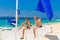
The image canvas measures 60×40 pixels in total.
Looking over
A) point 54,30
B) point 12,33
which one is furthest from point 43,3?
point 12,33

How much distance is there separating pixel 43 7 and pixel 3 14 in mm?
10339

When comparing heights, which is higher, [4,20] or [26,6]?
[26,6]

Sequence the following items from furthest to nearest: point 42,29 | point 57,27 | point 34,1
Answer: point 34,1 < point 57,27 < point 42,29

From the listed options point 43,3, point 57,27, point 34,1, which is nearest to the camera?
point 43,3

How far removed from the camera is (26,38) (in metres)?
6.22

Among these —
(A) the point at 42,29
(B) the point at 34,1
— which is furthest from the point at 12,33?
(B) the point at 34,1

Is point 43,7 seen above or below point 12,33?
above

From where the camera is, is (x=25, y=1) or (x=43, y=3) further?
(x=25, y=1)

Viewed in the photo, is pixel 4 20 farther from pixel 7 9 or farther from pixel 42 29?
pixel 42 29

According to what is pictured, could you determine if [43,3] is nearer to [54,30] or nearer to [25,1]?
[54,30]

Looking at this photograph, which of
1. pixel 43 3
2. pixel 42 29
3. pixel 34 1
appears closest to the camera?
pixel 42 29

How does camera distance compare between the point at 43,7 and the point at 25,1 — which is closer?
the point at 43,7

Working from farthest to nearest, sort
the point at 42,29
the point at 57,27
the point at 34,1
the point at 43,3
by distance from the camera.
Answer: the point at 34,1, the point at 57,27, the point at 43,3, the point at 42,29

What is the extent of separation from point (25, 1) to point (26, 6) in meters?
0.42
